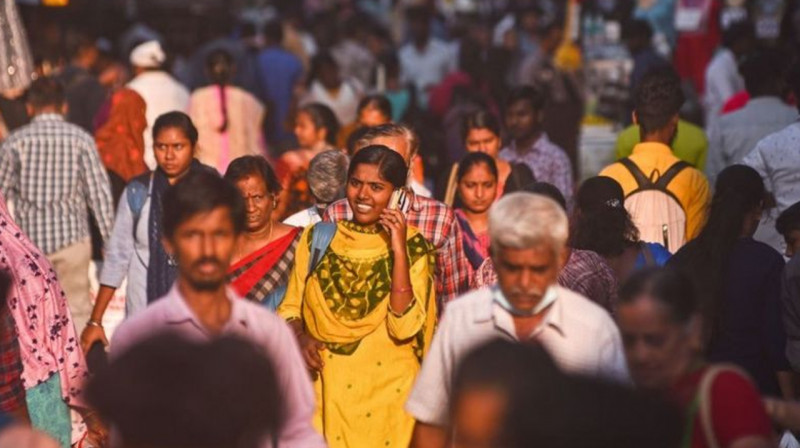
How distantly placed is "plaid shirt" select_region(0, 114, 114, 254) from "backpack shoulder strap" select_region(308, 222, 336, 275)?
145 inches

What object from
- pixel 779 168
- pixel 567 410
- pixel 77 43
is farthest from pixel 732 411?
pixel 77 43

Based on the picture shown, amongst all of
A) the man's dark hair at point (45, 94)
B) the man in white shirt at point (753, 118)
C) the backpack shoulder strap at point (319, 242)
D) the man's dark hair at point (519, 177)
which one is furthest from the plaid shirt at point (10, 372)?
the man in white shirt at point (753, 118)

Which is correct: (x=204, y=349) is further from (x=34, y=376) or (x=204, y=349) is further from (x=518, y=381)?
(x=34, y=376)

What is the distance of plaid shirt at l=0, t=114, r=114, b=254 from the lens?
11773mm

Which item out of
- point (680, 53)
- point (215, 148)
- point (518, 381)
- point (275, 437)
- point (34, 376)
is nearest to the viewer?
point (518, 381)

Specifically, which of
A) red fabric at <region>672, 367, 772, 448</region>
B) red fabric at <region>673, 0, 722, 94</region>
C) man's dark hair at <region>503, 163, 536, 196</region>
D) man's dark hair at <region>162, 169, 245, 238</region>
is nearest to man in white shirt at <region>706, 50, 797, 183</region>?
man's dark hair at <region>503, 163, 536, 196</region>

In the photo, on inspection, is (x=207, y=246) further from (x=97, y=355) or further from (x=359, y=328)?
(x=97, y=355)

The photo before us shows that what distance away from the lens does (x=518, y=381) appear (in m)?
4.44

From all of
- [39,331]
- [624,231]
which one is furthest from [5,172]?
[624,231]

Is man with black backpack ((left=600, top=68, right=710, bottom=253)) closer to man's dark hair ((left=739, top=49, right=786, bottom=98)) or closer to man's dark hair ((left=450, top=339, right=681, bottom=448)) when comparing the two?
man's dark hair ((left=739, top=49, right=786, bottom=98))

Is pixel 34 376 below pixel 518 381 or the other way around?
below

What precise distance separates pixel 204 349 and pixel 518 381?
0.76m

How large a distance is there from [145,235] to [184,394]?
539 cm

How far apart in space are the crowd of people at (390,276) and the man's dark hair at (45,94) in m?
0.02
